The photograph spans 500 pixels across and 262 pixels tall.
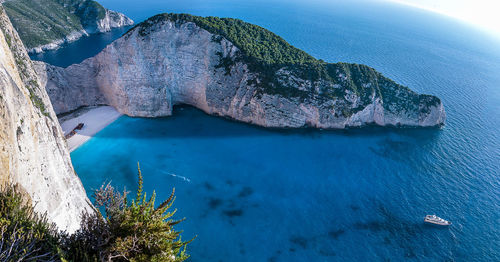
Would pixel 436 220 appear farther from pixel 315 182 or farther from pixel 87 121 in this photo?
pixel 87 121

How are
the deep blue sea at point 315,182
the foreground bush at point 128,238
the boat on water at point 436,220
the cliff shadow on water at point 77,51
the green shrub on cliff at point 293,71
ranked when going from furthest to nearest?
the cliff shadow on water at point 77,51 < the green shrub on cliff at point 293,71 < the boat on water at point 436,220 < the deep blue sea at point 315,182 < the foreground bush at point 128,238

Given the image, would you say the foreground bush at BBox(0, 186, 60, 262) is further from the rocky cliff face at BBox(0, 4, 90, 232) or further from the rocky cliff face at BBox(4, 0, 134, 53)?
the rocky cliff face at BBox(4, 0, 134, 53)

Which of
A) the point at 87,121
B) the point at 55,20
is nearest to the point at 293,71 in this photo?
the point at 87,121

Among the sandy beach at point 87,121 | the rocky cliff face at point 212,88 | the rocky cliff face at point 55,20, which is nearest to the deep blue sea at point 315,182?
the sandy beach at point 87,121

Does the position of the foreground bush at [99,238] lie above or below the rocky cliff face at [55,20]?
below

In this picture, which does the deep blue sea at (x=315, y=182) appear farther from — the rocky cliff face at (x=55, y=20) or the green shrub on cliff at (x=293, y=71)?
the rocky cliff face at (x=55, y=20)

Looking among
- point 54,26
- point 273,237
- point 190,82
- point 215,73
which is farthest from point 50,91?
point 54,26
